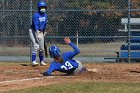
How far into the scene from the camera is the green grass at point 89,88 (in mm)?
9117

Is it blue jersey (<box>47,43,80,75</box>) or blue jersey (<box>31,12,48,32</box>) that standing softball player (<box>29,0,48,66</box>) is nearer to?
blue jersey (<box>31,12,48,32</box>)

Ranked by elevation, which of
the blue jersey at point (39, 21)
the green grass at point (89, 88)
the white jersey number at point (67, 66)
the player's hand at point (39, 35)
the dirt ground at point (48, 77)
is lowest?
the dirt ground at point (48, 77)

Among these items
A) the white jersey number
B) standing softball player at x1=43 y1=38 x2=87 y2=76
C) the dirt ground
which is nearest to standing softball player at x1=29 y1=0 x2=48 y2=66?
the dirt ground

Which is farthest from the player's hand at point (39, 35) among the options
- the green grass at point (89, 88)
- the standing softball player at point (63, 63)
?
the green grass at point (89, 88)

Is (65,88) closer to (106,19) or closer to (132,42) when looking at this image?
(132,42)

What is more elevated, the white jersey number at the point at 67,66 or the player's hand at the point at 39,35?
the player's hand at the point at 39,35

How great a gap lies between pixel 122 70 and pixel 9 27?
20.7 ft

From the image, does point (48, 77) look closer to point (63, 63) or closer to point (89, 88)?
point (63, 63)

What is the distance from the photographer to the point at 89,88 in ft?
31.1

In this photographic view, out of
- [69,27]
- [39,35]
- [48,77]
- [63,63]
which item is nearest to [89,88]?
[48,77]

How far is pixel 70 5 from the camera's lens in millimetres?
19594

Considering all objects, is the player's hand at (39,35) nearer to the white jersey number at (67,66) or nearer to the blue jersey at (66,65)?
the blue jersey at (66,65)

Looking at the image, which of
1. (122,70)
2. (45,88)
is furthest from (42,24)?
(45,88)

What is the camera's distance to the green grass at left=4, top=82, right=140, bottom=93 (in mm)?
9117
